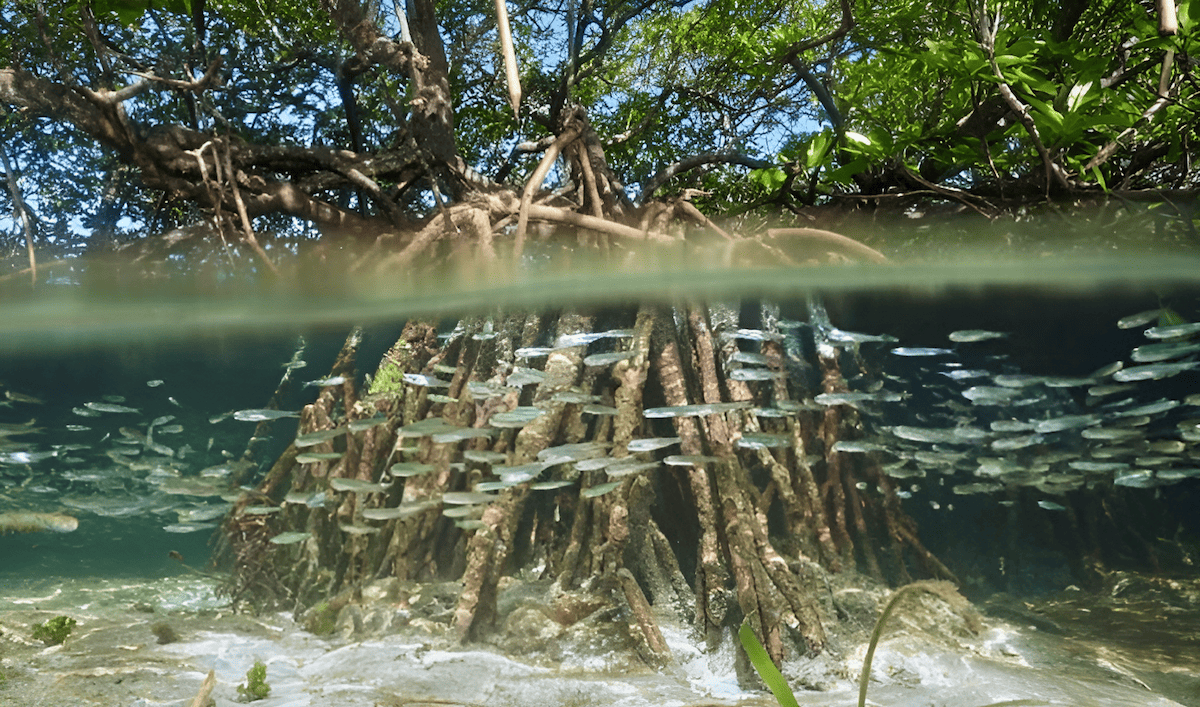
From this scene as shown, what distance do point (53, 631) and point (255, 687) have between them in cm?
168

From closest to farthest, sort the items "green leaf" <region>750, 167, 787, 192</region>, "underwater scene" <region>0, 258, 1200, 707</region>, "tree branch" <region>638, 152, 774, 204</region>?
"underwater scene" <region>0, 258, 1200, 707</region> < "green leaf" <region>750, 167, 787, 192</region> < "tree branch" <region>638, 152, 774, 204</region>

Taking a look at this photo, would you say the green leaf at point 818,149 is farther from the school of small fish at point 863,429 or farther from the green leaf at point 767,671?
the green leaf at point 767,671

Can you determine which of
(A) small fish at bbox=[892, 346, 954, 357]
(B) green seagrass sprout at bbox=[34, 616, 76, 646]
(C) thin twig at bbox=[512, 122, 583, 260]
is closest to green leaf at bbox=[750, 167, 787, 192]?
(C) thin twig at bbox=[512, 122, 583, 260]

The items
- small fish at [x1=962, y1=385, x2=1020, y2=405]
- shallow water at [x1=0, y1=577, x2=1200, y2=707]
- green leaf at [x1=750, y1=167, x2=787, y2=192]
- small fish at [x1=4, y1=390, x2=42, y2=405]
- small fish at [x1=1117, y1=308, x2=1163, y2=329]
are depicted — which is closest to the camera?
shallow water at [x1=0, y1=577, x2=1200, y2=707]

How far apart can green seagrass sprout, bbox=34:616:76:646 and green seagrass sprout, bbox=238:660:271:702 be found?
154 centimetres

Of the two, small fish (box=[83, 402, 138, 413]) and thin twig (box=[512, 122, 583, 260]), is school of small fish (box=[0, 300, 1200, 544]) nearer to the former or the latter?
small fish (box=[83, 402, 138, 413])

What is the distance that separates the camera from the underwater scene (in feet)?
11.3

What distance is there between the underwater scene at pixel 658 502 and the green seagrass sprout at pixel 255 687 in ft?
0.08

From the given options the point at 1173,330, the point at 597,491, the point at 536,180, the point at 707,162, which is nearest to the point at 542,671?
the point at 597,491

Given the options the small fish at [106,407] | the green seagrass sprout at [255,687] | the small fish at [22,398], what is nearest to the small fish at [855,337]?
the green seagrass sprout at [255,687]

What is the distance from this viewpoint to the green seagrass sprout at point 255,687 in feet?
10.7

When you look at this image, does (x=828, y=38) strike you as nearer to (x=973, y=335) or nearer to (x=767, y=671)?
(x=973, y=335)

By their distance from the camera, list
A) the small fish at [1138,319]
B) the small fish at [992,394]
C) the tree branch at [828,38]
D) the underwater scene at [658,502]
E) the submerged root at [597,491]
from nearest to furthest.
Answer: the underwater scene at [658,502]
the submerged root at [597,491]
the small fish at [992,394]
the tree branch at [828,38]
the small fish at [1138,319]

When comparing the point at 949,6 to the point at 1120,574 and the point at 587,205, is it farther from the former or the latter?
the point at 1120,574
